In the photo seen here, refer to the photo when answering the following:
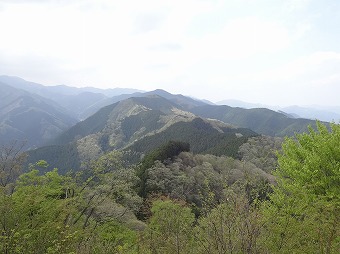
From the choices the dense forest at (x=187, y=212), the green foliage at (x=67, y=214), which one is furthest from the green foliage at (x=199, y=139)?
the green foliage at (x=67, y=214)

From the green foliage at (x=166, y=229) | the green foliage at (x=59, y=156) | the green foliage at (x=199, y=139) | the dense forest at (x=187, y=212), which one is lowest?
the green foliage at (x=59, y=156)

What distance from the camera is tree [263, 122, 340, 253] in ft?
34.7

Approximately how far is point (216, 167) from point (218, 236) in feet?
186

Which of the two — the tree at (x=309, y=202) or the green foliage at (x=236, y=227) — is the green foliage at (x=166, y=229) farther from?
the tree at (x=309, y=202)

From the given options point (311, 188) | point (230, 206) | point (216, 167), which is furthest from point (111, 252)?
point (216, 167)

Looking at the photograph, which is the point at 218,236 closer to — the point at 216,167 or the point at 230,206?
the point at 230,206

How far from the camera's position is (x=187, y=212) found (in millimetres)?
25766

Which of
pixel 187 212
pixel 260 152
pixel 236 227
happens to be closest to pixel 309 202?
pixel 236 227

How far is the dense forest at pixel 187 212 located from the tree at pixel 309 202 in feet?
0.15

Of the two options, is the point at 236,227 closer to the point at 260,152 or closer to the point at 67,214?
the point at 67,214

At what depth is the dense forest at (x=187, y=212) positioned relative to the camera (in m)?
10.3

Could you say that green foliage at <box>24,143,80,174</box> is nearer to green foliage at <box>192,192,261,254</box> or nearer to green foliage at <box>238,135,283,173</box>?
green foliage at <box>238,135,283,173</box>

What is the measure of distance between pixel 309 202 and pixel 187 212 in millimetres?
12728

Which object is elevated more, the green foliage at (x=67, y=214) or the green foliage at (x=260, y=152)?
the green foliage at (x=67, y=214)
